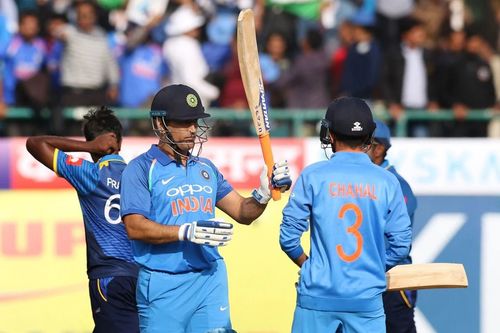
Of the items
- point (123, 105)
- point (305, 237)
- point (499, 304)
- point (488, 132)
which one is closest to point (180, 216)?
point (305, 237)

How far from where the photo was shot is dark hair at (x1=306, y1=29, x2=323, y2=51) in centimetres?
1345

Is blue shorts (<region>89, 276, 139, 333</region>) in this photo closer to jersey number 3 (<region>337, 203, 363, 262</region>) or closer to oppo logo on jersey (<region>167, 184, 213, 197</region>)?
oppo logo on jersey (<region>167, 184, 213, 197</region>)

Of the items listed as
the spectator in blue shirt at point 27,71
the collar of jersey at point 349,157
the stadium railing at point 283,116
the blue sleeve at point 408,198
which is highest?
the spectator in blue shirt at point 27,71

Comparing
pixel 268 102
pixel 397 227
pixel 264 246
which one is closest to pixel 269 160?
pixel 397 227

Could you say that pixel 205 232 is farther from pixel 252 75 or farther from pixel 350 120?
pixel 252 75

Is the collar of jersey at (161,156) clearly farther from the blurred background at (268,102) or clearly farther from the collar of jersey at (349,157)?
the blurred background at (268,102)

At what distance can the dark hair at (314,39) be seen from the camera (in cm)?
1345

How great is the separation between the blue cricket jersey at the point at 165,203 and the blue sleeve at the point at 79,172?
2.92 ft

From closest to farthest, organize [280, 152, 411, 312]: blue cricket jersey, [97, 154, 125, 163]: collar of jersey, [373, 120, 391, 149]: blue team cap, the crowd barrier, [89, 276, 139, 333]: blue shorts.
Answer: [280, 152, 411, 312]: blue cricket jersey
[89, 276, 139, 333]: blue shorts
[97, 154, 125, 163]: collar of jersey
[373, 120, 391, 149]: blue team cap
the crowd barrier

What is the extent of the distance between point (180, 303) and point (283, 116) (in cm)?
648

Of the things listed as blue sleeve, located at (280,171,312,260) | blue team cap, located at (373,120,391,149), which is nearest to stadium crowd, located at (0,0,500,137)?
blue team cap, located at (373,120,391,149)

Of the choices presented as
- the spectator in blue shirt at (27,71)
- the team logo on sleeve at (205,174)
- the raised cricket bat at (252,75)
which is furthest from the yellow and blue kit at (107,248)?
the spectator in blue shirt at (27,71)

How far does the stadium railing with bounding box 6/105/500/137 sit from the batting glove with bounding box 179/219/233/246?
6.44m

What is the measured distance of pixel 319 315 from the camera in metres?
6.03
